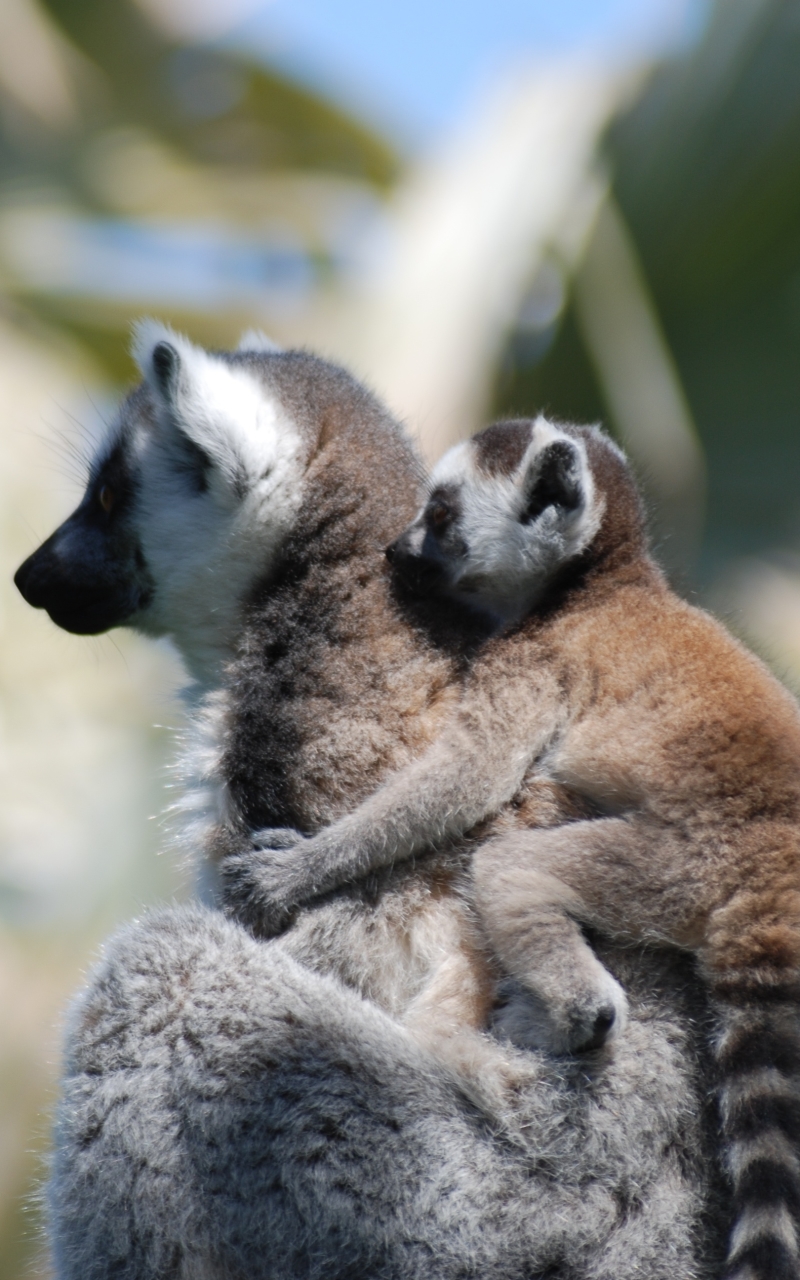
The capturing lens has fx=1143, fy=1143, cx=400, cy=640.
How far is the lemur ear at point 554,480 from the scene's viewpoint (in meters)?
3.03

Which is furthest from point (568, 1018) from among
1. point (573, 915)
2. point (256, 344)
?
point (256, 344)

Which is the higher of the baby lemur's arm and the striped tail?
the baby lemur's arm

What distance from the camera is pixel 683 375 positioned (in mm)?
8422

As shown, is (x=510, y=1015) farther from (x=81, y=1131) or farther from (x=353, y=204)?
(x=353, y=204)

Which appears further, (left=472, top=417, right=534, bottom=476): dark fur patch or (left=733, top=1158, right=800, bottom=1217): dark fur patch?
(left=472, top=417, right=534, bottom=476): dark fur patch

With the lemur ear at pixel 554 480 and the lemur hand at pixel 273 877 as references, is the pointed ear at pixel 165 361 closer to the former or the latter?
the lemur ear at pixel 554 480

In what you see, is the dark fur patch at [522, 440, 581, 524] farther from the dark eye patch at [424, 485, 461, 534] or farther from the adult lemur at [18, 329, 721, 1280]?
the adult lemur at [18, 329, 721, 1280]

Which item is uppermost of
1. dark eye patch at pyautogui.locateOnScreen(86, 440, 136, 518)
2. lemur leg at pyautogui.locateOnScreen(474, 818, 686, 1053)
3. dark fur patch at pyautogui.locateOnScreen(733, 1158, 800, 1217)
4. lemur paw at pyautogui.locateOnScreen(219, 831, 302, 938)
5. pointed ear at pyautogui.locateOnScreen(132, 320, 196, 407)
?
pointed ear at pyautogui.locateOnScreen(132, 320, 196, 407)

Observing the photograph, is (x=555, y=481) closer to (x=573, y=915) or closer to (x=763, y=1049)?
(x=573, y=915)

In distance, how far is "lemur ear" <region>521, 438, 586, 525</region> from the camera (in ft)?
9.93

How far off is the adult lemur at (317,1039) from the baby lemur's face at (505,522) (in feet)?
0.45

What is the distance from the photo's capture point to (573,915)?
8.07 feet

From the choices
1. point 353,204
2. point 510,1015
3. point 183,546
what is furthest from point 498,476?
point 353,204

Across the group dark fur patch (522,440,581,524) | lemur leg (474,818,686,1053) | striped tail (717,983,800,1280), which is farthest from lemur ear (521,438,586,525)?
striped tail (717,983,800,1280)
